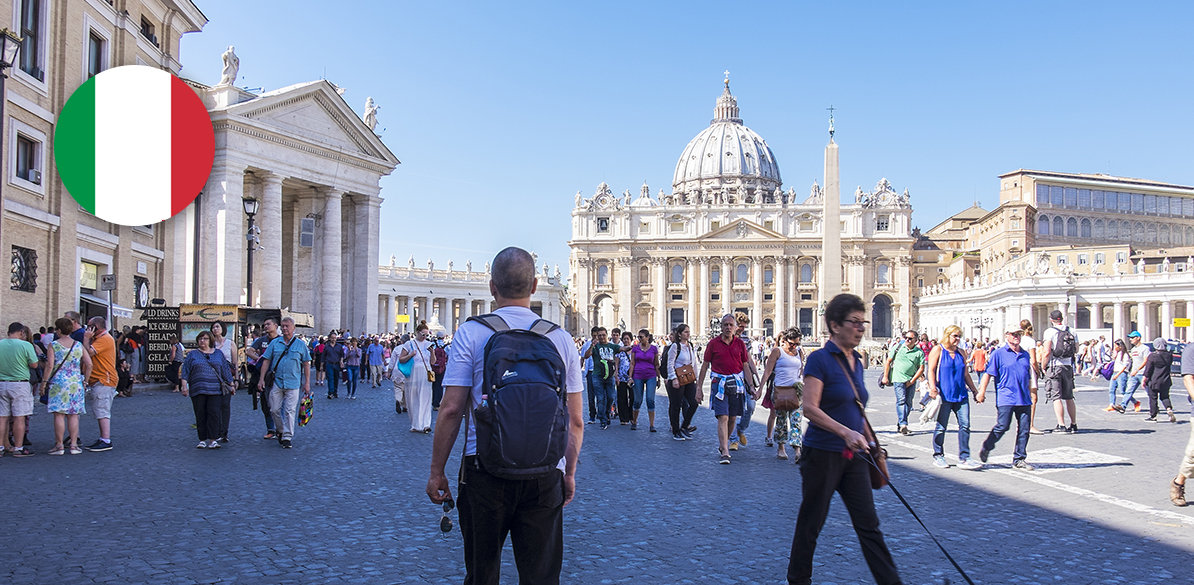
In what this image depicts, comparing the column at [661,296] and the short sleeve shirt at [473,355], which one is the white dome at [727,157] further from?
the short sleeve shirt at [473,355]

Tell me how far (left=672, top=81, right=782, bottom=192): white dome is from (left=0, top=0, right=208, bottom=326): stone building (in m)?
91.6

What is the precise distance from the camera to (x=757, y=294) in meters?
88.3

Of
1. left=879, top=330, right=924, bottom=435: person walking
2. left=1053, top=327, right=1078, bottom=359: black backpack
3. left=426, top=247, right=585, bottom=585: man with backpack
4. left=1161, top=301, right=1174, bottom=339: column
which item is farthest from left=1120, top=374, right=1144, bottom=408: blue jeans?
left=1161, top=301, right=1174, bottom=339: column

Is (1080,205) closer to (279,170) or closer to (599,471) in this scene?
(279,170)

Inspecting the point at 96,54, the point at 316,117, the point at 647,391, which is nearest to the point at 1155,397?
the point at 647,391

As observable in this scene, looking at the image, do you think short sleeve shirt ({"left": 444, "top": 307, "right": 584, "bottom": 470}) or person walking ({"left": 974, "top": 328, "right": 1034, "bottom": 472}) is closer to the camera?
short sleeve shirt ({"left": 444, "top": 307, "right": 584, "bottom": 470})

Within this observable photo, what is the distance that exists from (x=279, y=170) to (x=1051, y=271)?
47.3 meters

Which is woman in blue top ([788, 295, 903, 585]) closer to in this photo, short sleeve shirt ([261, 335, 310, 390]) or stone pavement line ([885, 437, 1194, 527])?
stone pavement line ([885, 437, 1194, 527])

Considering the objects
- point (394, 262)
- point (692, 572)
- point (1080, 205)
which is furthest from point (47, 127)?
point (1080, 205)

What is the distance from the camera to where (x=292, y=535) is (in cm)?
558

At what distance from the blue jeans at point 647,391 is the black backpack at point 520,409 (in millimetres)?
9094

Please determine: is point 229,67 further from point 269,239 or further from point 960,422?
point 960,422

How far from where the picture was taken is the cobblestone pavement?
481 centimetres

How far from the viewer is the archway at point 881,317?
88.2m
